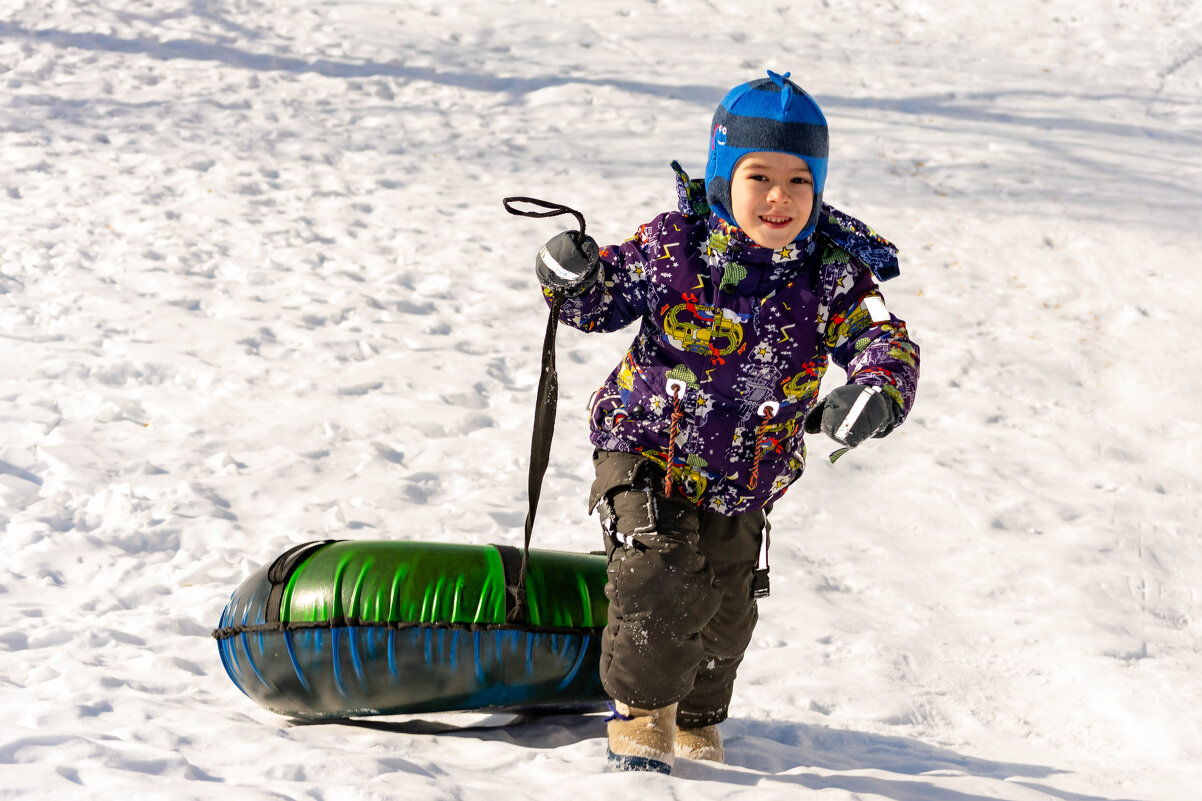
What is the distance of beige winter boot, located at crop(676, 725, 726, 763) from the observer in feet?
9.91

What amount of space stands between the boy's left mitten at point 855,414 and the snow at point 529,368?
89 centimetres

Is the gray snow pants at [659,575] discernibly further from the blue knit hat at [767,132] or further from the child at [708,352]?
the blue knit hat at [767,132]

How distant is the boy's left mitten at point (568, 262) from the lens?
2.61 m

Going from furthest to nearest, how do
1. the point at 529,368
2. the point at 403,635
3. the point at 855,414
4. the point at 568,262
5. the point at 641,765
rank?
the point at 529,368
the point at 403,635
the point at 641,765
the point at 568,262
the point at 855,414

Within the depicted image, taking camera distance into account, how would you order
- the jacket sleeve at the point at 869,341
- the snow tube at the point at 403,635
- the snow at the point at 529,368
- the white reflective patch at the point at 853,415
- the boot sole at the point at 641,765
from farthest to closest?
the snow at the point at 529,368, the snow tube at the point at 403,635, the boot sole at the point at 641,765, the jacket sleeve at the point at 869,341, the white reflective patch at the point at 853,415

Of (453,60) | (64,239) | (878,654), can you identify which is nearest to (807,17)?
(453,60)

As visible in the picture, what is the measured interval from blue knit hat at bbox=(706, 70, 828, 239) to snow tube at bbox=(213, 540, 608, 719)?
1.25m

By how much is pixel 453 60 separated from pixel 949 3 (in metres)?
5.43

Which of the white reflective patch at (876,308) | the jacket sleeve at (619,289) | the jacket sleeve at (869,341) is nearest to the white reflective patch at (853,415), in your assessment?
the jacket sleeve at (869,341)

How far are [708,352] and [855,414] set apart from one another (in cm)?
53

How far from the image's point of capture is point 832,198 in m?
8.30

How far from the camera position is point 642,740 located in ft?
8.96

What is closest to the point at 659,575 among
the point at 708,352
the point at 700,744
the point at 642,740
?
the point at 642,740

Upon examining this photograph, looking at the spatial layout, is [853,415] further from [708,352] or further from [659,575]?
[659,575]
